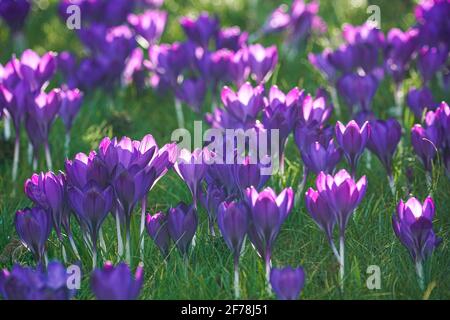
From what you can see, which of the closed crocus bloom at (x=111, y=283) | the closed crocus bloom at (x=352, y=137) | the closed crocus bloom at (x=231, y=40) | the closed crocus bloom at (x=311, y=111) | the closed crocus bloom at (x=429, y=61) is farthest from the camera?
the closed crocus bloom at (x=231, y=40)

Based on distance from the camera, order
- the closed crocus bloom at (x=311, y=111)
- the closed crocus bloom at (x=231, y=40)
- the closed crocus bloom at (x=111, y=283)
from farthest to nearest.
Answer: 1. the closed crocus bloom at (x=231, y=40)
2. the closed crocus bloom at (x=311, y=111)
3. the closed crocus bloom at (x=111, y=283)

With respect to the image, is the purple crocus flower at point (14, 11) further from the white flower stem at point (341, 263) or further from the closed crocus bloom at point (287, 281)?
the closed crocus bloom at point (287, 281)

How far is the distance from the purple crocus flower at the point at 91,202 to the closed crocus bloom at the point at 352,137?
0.97 meters

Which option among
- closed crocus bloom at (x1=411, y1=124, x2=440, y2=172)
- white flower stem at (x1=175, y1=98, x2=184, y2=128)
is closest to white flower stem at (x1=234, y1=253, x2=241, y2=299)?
closed crocus bloom at (x1=411, y1=124, x2=440, y2=172)

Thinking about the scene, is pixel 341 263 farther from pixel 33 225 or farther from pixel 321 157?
pixel 33 225

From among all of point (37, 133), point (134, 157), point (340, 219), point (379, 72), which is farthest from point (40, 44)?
point (340, 219)

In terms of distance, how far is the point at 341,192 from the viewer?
2.96 m

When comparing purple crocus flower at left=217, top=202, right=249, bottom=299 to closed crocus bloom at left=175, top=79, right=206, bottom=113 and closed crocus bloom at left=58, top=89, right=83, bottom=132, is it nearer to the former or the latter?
closed crocus bloom at left=58, top=89, right=83, bottom=132

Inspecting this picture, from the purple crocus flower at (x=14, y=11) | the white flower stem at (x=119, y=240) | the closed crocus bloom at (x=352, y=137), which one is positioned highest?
the purple crocus flower at (x=14, y=11)

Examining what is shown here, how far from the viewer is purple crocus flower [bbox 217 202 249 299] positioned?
9.51ft

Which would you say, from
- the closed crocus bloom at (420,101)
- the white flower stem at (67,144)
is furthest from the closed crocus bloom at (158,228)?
the closed crocus bloom at (420,101)

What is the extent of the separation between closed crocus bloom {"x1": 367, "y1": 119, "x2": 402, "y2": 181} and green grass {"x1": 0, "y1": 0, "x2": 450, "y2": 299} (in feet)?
0.69

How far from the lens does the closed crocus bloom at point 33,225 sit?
2996mm

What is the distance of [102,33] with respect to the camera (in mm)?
5105
